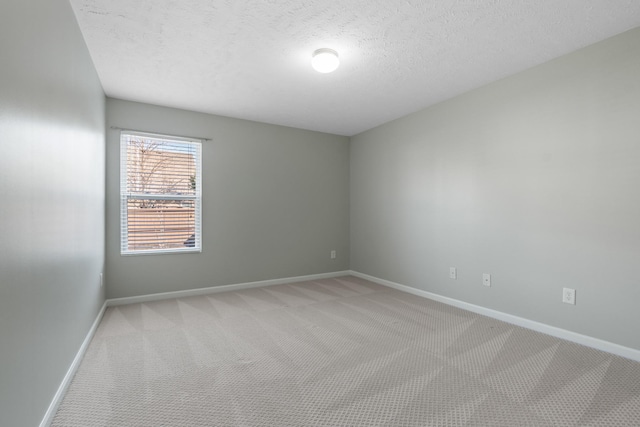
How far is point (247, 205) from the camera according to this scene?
14.2ft

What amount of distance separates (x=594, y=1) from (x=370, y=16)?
4.63 ft

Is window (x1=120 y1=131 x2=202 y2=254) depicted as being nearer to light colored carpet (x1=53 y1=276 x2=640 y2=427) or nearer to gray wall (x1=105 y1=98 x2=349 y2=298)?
gray wall (x1=105 y1=98 x2=349 y2=298)

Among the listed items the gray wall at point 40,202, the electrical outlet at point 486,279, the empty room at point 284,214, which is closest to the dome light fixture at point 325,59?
the empty room at point 284,214

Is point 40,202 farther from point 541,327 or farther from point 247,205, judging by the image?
point 541,327

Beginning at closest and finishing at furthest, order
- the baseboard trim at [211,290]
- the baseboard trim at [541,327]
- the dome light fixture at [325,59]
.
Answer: the baseboard trim at [541,327], the dome light fixture at [325,59], the baseboard trim at [211,290]

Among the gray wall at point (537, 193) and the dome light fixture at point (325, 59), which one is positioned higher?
the dome light fixture at point (325, 59)

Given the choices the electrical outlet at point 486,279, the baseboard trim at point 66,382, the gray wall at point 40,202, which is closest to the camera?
the gray wall at point 40,202

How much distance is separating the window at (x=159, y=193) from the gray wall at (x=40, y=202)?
1260 mm

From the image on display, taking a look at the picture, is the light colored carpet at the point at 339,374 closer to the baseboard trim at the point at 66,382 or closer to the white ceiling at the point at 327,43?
the baseboard trim at the point at 66,382

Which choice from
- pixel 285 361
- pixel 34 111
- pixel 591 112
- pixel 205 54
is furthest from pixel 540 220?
pixel 34 111

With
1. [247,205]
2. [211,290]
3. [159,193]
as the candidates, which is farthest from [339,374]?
[159,193]

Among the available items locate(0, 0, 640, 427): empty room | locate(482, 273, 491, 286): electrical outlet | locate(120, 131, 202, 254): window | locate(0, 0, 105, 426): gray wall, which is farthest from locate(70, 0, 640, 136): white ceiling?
locate(482, 273, 491, 286): electrical outlet

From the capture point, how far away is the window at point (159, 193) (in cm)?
363

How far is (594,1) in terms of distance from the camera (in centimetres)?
194
